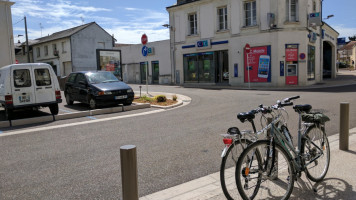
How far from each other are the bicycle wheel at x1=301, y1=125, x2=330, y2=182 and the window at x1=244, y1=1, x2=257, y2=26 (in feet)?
68.0

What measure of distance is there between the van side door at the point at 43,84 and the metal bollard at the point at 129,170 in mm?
8519

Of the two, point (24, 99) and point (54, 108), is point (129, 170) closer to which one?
point (24, 99)

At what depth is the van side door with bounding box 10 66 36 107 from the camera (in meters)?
9.59

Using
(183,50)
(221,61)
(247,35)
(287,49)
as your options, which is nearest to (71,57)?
(183,50)

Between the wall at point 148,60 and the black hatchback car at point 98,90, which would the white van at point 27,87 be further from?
the wall at point 148,60

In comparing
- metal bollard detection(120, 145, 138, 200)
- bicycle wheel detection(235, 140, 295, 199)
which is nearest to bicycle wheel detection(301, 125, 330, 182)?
bicycle wheel detection(235, 140, 295, 199)

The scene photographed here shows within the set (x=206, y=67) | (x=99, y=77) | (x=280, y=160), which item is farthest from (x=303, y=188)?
(x=206, y=67)

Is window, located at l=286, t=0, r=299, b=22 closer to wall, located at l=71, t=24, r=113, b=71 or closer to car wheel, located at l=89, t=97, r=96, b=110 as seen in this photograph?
car wheel, located at l=89, t=97, r=96, b=110

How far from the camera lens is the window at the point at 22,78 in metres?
9.70

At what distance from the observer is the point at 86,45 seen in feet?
130

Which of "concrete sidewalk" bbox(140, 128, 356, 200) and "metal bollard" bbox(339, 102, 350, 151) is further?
"metal bollard" bbox(339, 102, 350, 151)

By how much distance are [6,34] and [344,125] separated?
66.8ft

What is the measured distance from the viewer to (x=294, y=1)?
22.8m

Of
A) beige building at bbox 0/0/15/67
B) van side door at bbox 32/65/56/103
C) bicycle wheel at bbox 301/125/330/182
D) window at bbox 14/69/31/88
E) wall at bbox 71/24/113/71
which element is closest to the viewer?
bicycle wheel at bbox 301/125/330/182
